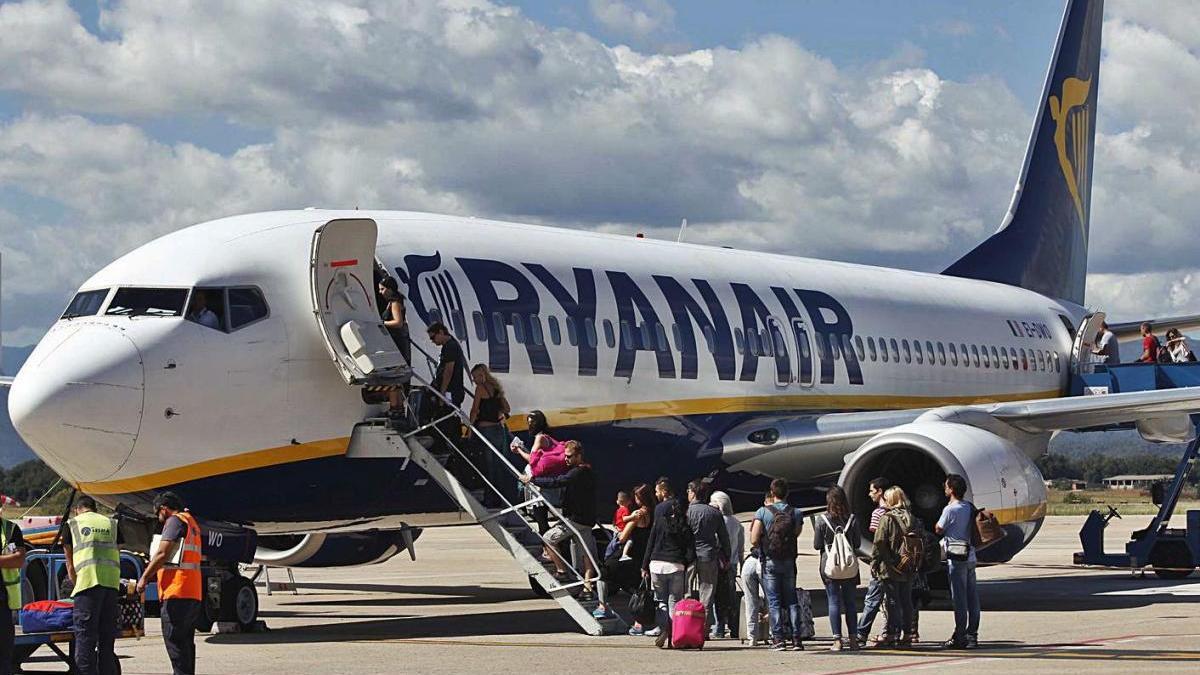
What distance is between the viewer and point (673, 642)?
13.9 metres

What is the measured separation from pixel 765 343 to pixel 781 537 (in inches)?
242

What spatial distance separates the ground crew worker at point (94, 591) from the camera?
1130 centimetres

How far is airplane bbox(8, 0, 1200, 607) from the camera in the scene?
13875mm

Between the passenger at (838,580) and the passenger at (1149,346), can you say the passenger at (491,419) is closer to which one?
the passenger at (838,580)

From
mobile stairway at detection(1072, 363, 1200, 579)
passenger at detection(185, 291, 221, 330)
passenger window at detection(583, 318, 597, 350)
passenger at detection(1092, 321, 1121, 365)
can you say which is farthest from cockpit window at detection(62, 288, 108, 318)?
passenger at detection(1092, 321, 1121, 365)

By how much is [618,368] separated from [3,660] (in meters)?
8.37

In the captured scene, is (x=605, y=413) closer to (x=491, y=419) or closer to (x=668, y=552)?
(x=491, y=419)

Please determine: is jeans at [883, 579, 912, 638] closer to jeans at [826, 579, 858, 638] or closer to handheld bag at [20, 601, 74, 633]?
jeans at [826, 579, 858, 638]

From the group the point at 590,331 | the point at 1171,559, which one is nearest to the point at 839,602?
the point at 590,331

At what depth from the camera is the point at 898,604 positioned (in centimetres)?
1402

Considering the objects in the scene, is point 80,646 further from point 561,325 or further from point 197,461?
point 561,325

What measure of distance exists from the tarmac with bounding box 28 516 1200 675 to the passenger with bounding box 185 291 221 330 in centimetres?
261

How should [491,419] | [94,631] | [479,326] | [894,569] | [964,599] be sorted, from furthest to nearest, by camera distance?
[479,326], [491,419], [964,599], [894,569], [94,631]

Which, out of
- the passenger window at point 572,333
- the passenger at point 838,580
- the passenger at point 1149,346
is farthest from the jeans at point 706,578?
the passenger at point 1149,346
